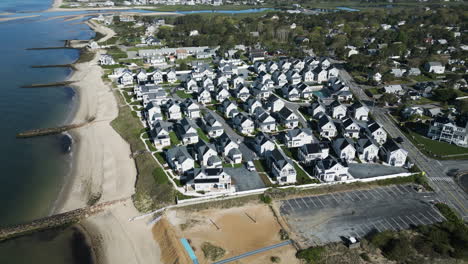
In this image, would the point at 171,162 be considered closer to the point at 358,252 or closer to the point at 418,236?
the point at 358,252

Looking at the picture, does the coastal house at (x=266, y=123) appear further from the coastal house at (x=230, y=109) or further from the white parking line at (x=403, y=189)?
the white parking line at (x=403, y=189)

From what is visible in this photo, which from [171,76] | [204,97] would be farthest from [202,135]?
[171,76]

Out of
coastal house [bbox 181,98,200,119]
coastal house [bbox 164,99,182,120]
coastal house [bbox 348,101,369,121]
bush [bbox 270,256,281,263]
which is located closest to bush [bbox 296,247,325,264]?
bush [bbox 270,256,281,263]

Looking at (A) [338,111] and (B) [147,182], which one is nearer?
(B) [147,182]

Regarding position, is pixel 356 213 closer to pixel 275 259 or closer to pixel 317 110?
pixel 275 259

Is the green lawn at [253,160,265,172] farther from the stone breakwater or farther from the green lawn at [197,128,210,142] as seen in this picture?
the stone breakwater

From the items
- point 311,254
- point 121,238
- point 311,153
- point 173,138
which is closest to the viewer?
point 311,254
